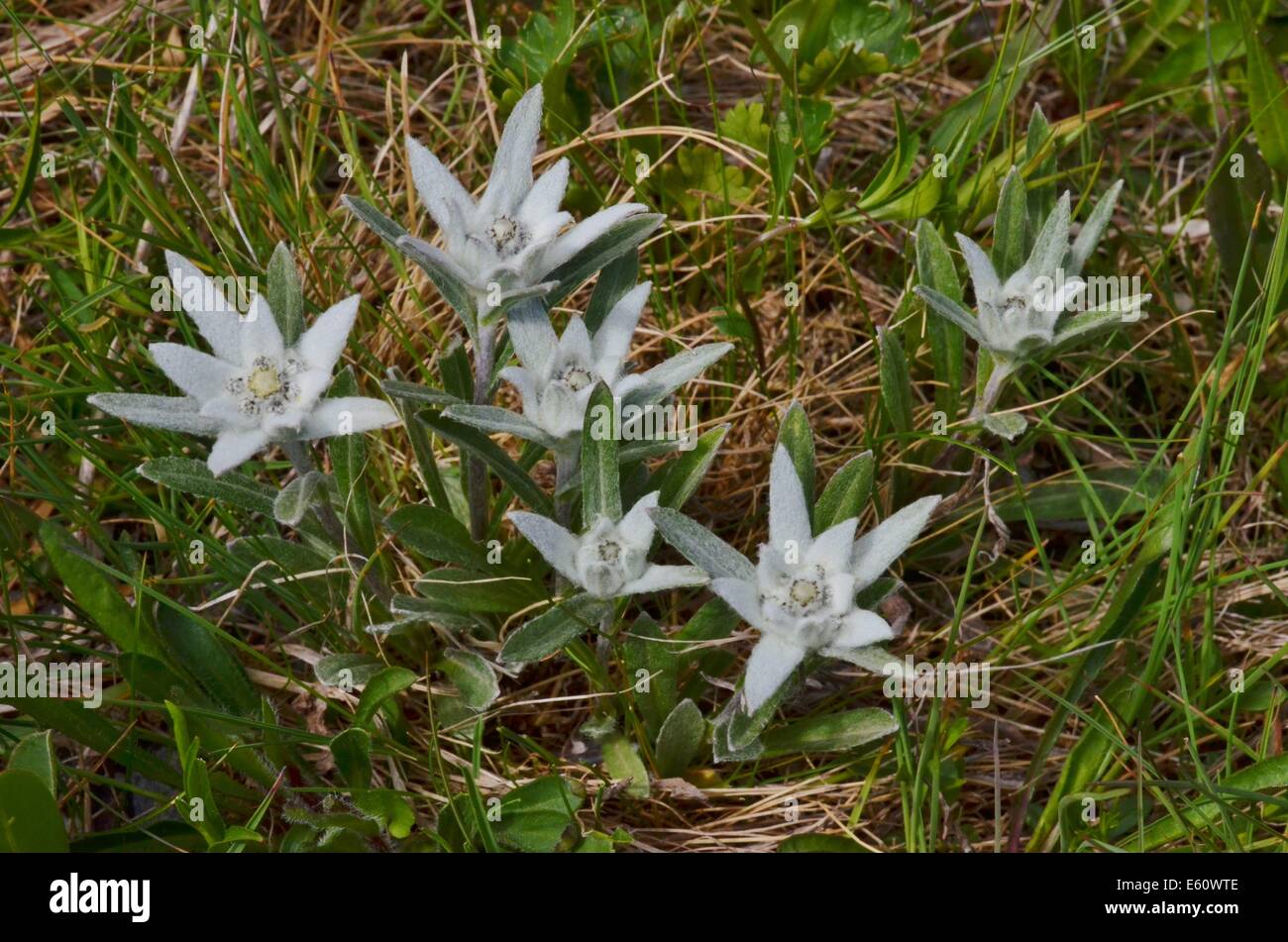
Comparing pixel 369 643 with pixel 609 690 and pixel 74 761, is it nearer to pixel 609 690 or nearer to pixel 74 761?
pixel 609 690

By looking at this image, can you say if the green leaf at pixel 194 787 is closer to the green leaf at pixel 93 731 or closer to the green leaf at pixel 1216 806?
the green leaf at pixel 93 731

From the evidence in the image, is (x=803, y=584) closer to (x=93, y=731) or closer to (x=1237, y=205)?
(x=93, y=731)

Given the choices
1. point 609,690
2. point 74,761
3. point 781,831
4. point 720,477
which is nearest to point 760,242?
point 720,477

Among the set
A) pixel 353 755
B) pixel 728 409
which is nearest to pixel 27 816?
pixel 353 755

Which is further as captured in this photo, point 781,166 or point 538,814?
point 781,166

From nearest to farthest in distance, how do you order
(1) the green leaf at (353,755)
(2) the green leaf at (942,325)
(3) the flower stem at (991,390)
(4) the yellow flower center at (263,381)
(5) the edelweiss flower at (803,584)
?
(5) the edelweiss flower at (803,584)
(4) the yellow flower center at (263,381)
(1) the green leaf at (353,755)
(3) the flower stem at (991,390)
(2) the green leaf at (942,325)

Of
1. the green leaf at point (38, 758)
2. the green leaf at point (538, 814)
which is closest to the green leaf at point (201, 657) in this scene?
the green leaf at point (38, 758)
